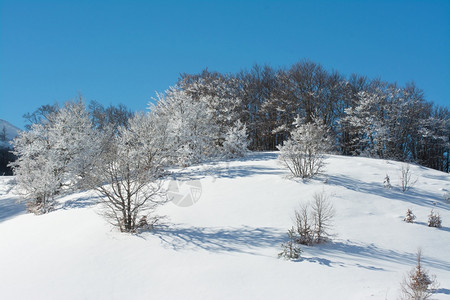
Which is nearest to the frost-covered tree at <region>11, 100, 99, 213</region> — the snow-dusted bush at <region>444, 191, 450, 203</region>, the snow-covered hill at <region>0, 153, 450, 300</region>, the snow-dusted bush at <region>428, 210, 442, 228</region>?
the snow-covered hill at <region>0, 153, 450, 300</region>

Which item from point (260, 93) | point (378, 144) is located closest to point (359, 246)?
point (378, 144)

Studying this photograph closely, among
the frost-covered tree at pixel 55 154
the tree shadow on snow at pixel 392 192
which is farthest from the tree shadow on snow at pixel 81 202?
the tree shadow on snow at pixel 392 192

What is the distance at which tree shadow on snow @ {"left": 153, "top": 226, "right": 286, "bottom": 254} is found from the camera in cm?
775

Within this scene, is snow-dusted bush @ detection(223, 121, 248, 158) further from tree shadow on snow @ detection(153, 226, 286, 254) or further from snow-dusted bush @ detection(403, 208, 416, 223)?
snow-dusted bush @ detection(403, 208, 416, 223)

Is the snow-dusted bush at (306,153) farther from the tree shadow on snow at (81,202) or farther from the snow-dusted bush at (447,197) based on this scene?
the tree shadow on snow at (81,202)

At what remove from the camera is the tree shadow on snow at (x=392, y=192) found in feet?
38.1

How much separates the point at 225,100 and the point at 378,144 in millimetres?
16985

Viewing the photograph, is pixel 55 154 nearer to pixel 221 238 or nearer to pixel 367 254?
pixel 221 238

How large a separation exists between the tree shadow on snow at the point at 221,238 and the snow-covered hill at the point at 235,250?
32 millimetres

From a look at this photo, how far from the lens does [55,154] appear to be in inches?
656

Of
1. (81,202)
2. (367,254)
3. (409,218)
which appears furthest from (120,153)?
(409,218)

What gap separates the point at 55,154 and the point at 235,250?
14.3m

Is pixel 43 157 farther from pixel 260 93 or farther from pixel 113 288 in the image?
pixel 260 93

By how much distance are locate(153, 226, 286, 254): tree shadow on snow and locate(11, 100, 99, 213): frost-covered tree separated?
10.0 meters
